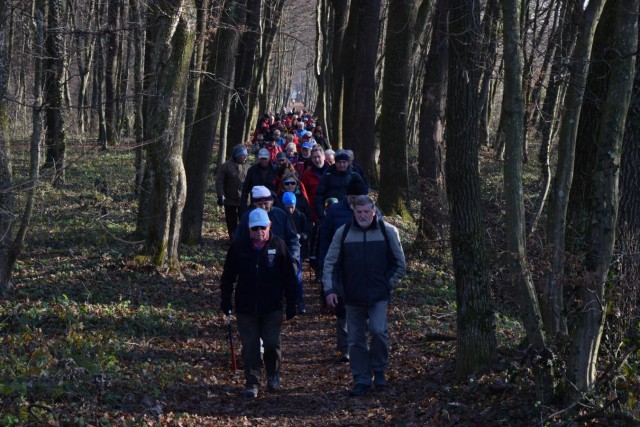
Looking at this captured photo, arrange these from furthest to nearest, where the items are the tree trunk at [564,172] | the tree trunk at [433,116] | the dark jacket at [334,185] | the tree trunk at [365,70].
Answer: the tree trunk at [365,70], the tree trunk at [433,116], the dark jacket at [334,185], the tree trunk at [564,172]

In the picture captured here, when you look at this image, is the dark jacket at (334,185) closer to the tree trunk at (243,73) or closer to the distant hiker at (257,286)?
the distant hiker at (257,286)

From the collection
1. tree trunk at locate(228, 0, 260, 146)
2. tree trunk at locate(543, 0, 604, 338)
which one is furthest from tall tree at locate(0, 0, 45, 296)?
tree trunk at locate(228, 0, 260, 146)

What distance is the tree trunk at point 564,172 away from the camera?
22.2 feet

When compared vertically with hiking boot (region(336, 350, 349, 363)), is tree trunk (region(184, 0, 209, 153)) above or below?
above

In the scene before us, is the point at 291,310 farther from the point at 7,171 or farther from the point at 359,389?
the point at 7,171

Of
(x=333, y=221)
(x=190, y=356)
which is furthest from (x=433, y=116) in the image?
(x=190, y=356)

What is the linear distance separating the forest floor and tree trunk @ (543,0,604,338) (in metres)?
0.68

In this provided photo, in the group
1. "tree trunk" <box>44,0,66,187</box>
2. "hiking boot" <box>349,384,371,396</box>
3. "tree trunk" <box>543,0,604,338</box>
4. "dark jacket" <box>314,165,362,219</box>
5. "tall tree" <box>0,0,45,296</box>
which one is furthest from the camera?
"tree trunk" <box>44,0,66,187</box>

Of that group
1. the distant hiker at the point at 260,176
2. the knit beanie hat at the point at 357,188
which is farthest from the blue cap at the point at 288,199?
the knit beanie hat at the point at 357,188

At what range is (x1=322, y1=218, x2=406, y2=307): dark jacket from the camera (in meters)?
8.58

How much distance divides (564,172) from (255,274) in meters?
3.41

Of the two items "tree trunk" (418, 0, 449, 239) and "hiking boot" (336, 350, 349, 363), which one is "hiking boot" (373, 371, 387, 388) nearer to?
"hiking boot" (336, 350, 349, 363)

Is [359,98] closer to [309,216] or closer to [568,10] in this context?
[309,216]

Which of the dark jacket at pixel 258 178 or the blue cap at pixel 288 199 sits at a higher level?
the dark jacket at pixel 258 178
